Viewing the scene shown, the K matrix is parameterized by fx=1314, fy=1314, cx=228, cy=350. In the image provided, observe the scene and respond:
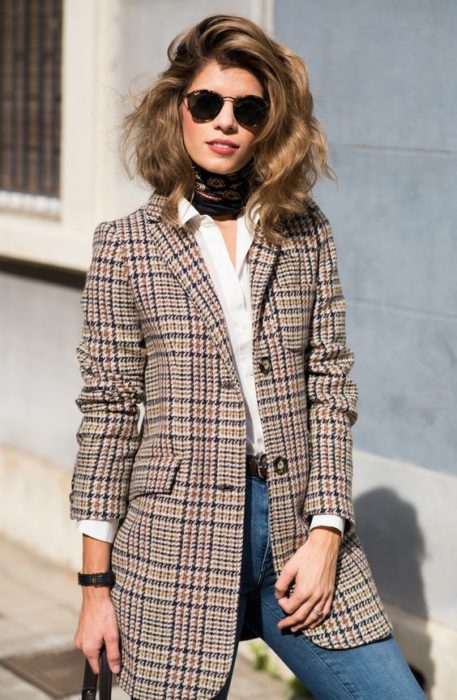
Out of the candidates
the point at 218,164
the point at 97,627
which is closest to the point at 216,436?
the point at 97,627

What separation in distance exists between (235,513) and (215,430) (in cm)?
17

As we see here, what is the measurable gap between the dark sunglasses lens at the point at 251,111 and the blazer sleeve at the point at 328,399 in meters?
0.27

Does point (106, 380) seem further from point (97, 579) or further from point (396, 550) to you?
point (396, 550)

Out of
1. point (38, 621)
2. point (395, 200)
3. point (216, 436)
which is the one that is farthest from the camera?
point (38, 621)

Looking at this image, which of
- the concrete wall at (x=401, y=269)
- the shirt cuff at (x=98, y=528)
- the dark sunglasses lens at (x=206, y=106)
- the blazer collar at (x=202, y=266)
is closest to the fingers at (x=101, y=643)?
the shirt cuff at (x=98, y=528)

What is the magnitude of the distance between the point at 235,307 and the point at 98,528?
1.77 ft

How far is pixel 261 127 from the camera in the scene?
2.80 meters

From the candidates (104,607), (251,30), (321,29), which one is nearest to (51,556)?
(321,29)

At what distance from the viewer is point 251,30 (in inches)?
108

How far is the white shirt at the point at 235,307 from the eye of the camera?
8.97 feet

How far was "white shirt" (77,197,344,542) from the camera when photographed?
273 cm

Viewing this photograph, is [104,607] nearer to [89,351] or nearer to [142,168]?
[89,351]

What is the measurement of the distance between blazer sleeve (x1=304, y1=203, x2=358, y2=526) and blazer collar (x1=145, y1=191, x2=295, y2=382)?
134mm

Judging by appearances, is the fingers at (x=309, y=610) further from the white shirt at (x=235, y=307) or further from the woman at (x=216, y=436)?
the white shirt at (x=235, y=307)
